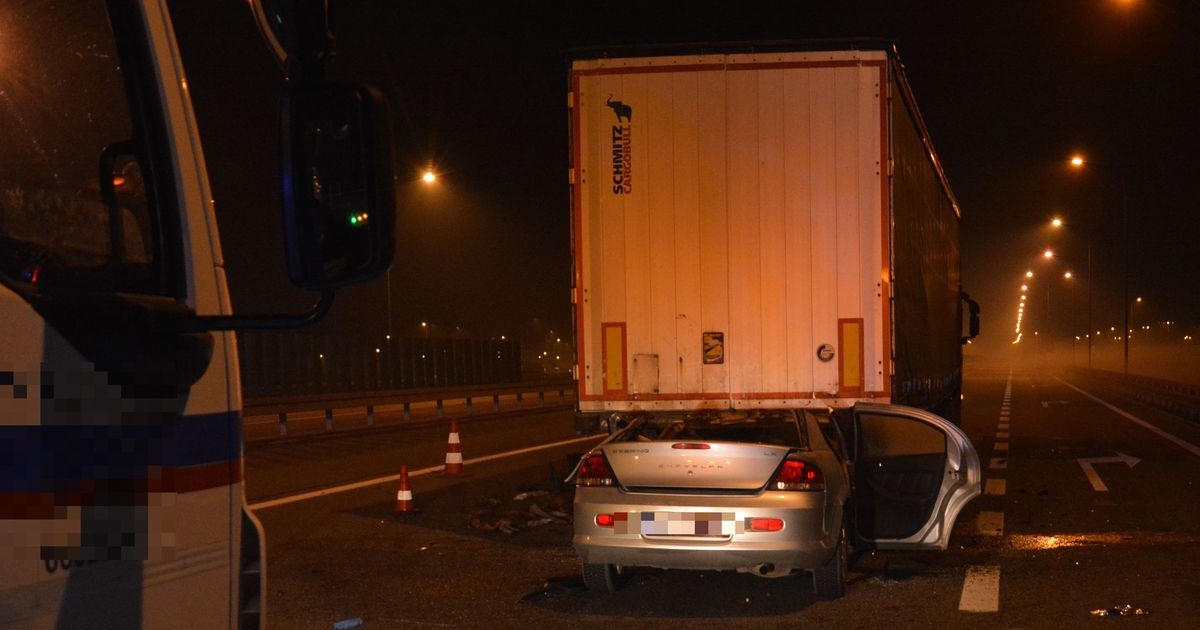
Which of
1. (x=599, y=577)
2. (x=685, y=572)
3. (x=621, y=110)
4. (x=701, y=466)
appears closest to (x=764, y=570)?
(x=701, y=466)

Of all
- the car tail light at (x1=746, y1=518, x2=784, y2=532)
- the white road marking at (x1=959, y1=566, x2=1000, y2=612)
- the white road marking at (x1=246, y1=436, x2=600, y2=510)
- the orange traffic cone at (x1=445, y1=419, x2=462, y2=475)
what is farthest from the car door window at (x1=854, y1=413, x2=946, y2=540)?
the orange traffic cone at (x1=445, y1=419, x2=462, y2=475)

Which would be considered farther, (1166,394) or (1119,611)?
(1166,394)

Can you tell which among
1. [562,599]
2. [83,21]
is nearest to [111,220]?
[83,21]

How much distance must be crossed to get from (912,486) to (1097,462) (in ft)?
30.2

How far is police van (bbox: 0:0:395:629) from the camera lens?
2.20m

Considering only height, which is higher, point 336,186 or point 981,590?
point 336,186

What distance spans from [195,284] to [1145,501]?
12.1 meters

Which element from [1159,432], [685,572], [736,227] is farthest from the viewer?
[1159,432]

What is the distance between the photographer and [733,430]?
8.19m

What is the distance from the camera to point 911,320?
12031mm

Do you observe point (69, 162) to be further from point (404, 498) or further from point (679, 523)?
point (404, 498)

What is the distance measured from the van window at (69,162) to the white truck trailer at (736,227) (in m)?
7.54

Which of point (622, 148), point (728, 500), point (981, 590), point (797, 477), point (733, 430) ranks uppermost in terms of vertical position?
point (622, 148)

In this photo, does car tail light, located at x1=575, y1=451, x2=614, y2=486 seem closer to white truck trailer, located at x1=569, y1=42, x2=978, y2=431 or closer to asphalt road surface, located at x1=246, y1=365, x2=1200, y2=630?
asphalt road surface, located at x1=246, y1=365, x2=1200, y2=630
